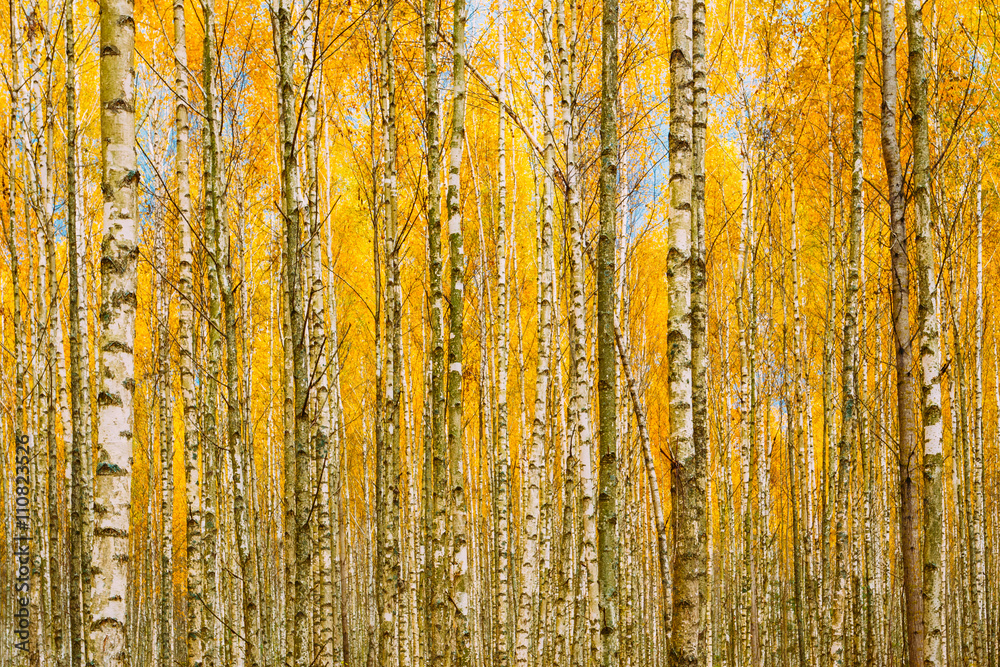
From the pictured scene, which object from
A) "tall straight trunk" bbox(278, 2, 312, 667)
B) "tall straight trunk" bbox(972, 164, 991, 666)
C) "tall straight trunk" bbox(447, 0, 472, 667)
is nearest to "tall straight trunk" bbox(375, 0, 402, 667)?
"tall straight trunk" bbox(447, 0, 472, 667)

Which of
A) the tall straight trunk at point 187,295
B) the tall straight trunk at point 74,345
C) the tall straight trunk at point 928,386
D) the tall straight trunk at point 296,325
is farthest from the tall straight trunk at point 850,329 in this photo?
the tall straight trunk at point 74,345

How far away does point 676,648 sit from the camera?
3.52m

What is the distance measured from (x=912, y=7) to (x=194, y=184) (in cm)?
896

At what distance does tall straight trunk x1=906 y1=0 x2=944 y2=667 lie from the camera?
4367mm

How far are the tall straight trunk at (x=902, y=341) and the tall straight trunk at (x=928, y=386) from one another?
102 mm

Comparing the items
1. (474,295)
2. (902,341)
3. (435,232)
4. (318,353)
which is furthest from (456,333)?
(474,295)

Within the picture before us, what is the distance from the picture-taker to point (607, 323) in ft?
12.4

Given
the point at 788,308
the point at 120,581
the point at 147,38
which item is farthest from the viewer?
the point at 788,308

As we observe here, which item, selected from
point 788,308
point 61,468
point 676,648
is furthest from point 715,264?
point 61,468

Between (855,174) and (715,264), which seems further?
(715,264)

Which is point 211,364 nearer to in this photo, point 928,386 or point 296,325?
point 296,325

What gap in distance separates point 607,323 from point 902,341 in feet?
7.05

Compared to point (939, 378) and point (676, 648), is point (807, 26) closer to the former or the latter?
point (939, 378)

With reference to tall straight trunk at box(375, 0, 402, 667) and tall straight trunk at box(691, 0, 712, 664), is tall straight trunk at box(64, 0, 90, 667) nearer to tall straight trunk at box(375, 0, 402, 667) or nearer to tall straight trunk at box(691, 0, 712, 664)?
→ tall straight trunk at box(375, 0, 402, 667)
